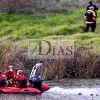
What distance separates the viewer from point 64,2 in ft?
101

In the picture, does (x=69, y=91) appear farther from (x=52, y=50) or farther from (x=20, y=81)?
(x=52, y=50)

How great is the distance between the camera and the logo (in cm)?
1947

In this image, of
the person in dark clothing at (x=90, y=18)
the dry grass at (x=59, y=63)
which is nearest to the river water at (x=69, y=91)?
the dry grass at (x=59, y=63)

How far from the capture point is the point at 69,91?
1662 centimetres

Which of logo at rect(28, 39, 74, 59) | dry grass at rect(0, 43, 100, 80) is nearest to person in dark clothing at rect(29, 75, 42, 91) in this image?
dry grass at rect(0, 43, 100, 80)

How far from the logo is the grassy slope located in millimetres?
1460

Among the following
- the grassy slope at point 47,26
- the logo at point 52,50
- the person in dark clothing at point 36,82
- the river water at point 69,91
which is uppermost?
the grassy slope at point 47,26

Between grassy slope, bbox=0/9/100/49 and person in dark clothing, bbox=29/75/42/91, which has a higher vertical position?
grassy slope, bbox=0/9/100/49

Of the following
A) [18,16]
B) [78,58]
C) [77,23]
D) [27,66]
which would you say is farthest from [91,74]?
[18,16]

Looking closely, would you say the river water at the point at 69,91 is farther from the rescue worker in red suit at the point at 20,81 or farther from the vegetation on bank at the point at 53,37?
the vegetation on bank at the point at 53,37

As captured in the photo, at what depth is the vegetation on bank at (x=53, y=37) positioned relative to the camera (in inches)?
751

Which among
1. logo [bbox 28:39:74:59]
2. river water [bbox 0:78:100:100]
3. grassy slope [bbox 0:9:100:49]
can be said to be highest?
grassy slope [bbox 0:9:100:49]

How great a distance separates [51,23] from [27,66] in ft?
25.0

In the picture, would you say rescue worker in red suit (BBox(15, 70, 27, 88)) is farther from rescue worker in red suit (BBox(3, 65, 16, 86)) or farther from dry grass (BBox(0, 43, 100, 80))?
dry grass (BBox(0, 43, 100, 80))
